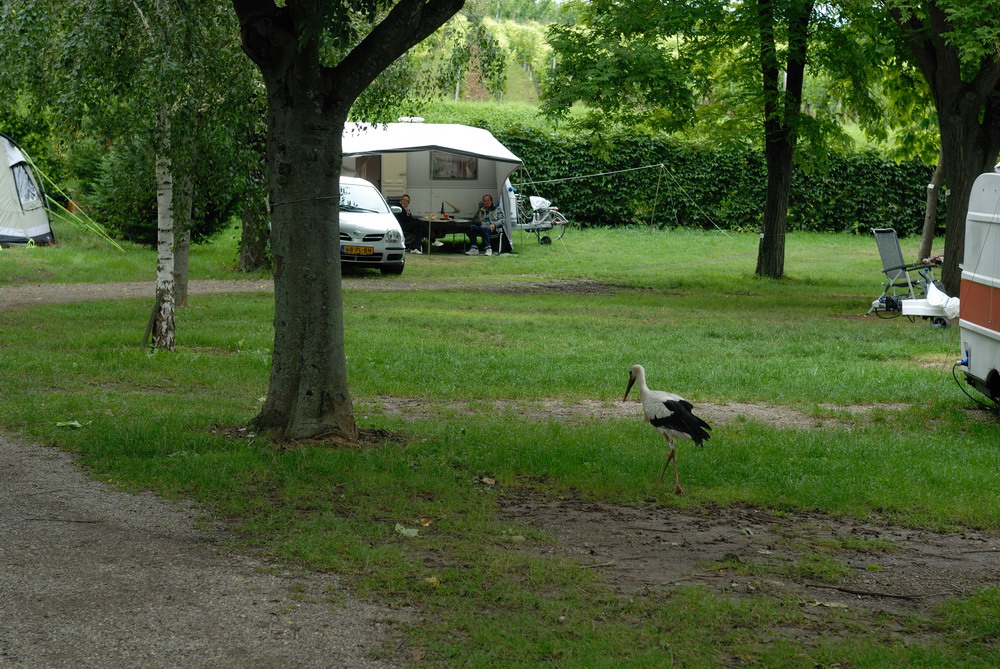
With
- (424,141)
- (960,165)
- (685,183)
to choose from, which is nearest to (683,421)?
(960,165)

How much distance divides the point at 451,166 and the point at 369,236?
8.40m

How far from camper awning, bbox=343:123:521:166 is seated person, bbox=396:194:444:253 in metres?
1.48

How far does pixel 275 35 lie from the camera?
750 cm

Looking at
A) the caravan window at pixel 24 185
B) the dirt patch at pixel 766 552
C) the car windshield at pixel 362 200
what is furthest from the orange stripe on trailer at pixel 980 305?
the caravan window at pixel 24 185

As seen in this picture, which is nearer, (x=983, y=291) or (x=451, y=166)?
(x=983, y=291)

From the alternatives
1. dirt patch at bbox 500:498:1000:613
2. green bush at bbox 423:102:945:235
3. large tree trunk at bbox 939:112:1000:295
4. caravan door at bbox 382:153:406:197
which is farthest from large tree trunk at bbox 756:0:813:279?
dirt patch at bbox 500:498:1000:613

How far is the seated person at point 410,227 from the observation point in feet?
94.2

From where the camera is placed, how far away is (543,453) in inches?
308

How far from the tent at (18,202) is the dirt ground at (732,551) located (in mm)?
19182

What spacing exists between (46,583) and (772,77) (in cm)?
1958

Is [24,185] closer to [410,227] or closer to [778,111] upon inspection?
[410,227]

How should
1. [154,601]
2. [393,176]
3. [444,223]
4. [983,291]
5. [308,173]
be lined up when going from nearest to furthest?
[154,601], [308,173], [983,291], [444,223], [393,176]

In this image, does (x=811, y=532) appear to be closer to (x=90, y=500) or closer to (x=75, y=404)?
(x=90, y=500)

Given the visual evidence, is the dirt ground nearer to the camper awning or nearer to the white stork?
the white stork
